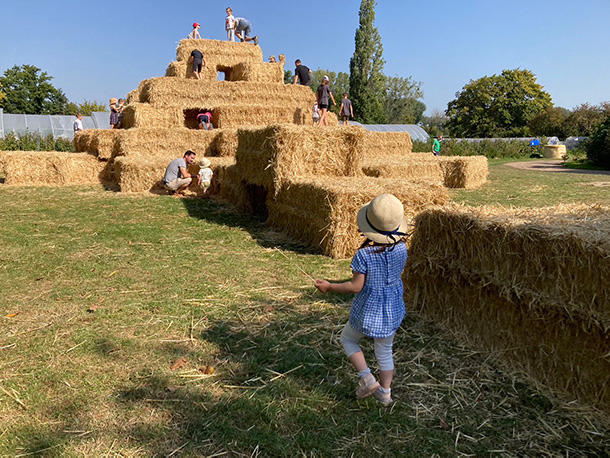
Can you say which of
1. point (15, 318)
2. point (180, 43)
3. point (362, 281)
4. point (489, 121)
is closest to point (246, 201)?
point (15, 318)

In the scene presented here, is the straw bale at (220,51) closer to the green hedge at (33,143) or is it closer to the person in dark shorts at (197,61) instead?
the person in dark shorts at (197,61)

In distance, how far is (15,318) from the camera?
439cm

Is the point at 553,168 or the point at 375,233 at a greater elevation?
the point at 375,233

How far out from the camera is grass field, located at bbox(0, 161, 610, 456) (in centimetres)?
269

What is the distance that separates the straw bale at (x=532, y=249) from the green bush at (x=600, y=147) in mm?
23467

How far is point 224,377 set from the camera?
342 cm

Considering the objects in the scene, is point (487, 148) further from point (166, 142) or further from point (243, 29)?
point (166, 142)

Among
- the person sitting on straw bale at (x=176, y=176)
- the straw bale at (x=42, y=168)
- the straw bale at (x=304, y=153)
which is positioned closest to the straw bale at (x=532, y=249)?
the straw bale at (x=304, y=153)

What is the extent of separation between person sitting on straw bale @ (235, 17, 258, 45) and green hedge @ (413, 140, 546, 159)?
Result: 17.8 metres

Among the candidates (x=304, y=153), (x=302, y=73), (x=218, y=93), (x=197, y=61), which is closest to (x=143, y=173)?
(x=218, y=93)

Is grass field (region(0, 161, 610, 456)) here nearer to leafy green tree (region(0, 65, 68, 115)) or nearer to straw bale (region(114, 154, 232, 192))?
straw bale (region(114, 154, 232, 192))

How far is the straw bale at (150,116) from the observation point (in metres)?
16.1

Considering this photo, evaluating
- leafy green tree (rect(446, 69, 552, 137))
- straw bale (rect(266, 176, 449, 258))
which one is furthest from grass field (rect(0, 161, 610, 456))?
leafy green tree (rect(446, 69, 552, 137))

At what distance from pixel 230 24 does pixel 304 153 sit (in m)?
15.1
